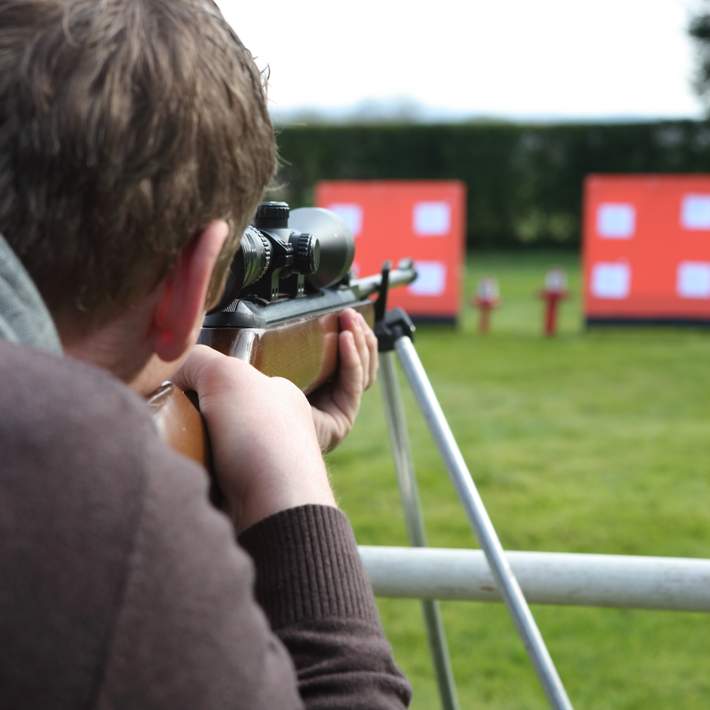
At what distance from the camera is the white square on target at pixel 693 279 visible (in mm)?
11086

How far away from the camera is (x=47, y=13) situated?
825 mm

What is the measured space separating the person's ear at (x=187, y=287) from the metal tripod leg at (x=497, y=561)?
719 mm

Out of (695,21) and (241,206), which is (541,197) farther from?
(241,206)

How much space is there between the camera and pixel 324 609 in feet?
3.19

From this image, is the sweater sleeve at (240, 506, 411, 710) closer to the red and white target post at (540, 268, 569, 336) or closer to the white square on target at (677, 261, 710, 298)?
the red and white target post at (540, 268, 569, 336)

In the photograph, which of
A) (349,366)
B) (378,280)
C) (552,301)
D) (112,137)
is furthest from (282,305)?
(552,301)

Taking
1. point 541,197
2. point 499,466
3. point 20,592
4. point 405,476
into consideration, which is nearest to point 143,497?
point 20,592

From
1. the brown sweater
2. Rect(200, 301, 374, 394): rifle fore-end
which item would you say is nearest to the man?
the brown sweater

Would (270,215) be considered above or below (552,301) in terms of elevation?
above

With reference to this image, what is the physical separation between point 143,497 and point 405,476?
1.59 metres

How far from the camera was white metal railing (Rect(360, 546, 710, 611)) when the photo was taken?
1497 millimetres

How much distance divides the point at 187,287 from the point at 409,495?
1367mm

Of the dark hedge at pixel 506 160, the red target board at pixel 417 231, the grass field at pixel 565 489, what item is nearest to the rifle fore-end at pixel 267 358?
the grass field at pixel 565 489

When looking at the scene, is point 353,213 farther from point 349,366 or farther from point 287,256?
point 287,256
